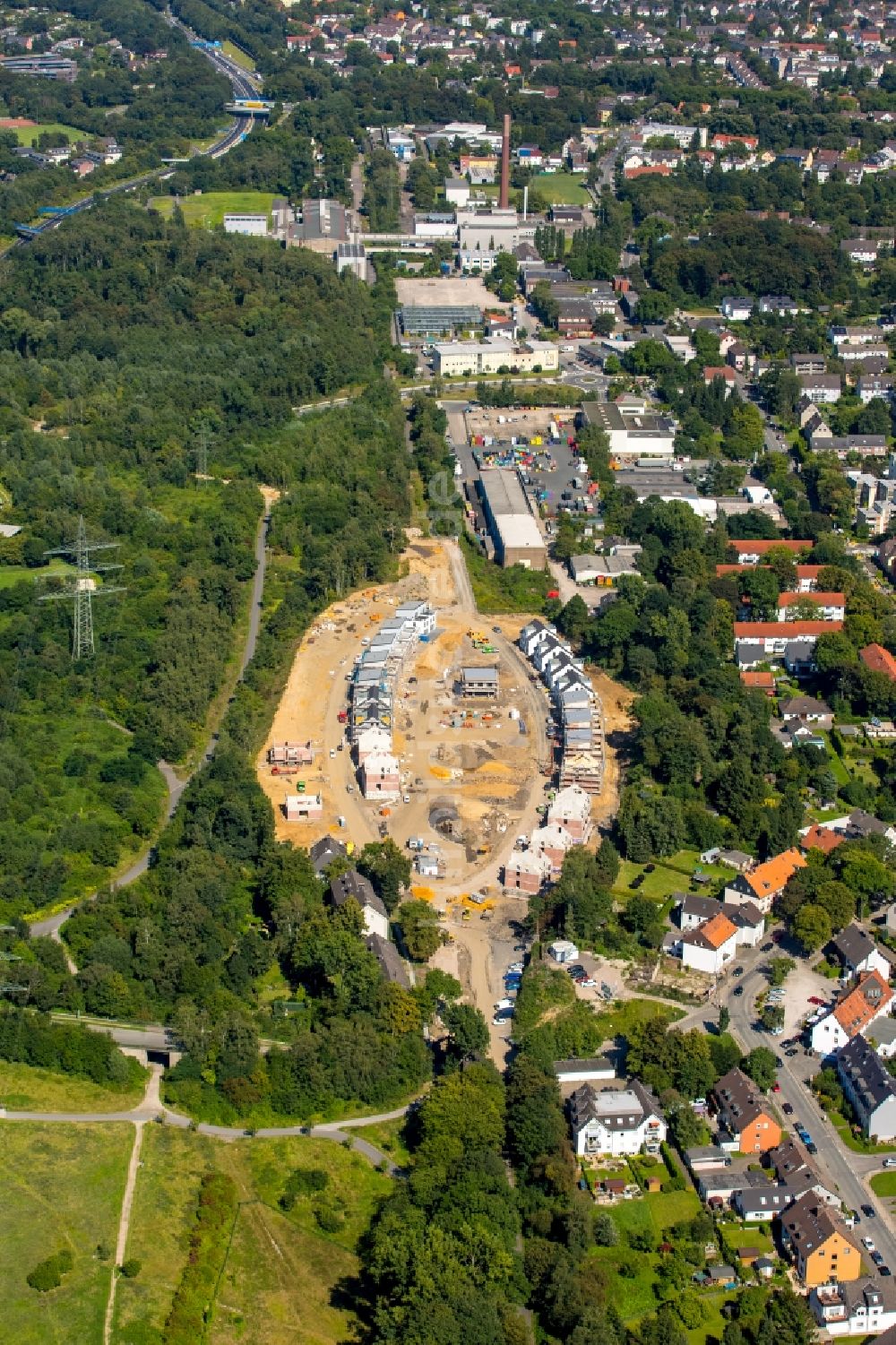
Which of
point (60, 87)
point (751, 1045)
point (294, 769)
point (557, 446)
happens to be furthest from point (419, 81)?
point (751, 1045)

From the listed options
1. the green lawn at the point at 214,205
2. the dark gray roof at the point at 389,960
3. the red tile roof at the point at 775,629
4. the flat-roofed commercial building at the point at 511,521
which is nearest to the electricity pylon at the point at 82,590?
the flat-roofed commercial building at the point at 511,521

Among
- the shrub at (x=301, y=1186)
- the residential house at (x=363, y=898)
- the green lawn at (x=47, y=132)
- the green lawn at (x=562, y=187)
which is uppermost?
the green lawn at (x=47, y=132)

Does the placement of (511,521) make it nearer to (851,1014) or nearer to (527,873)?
(527,873)

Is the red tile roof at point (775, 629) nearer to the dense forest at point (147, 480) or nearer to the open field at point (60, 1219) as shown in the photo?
the dense forest at point (147, 480)

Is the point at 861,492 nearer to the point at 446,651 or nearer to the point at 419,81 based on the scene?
the point at 446,651

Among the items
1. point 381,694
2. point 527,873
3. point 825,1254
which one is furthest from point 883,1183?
point 381,694
